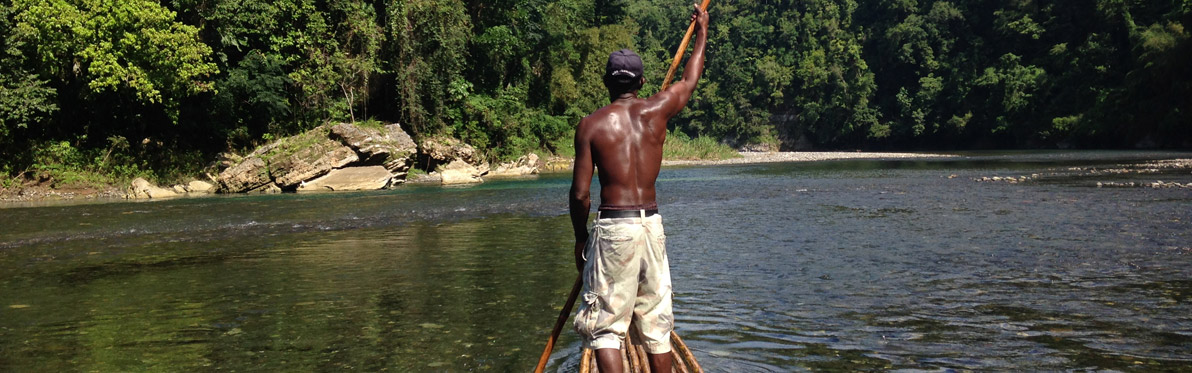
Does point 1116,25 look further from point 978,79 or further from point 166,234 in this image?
point 166,234

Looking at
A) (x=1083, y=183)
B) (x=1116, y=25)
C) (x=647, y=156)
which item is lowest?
(x=1083, y=183)

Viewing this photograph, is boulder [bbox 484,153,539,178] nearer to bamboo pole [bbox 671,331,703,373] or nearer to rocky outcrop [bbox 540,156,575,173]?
rocky outcrop [bbox 540,156,575,173]

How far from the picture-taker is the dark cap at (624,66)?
15.9 feet

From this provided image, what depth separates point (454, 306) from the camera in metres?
8.87

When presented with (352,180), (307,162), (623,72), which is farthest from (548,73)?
(623,72)

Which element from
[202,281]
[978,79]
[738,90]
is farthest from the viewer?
[738,90]

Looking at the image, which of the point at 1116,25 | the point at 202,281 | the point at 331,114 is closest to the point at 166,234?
the point at 202,281

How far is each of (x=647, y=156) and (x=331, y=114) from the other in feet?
111

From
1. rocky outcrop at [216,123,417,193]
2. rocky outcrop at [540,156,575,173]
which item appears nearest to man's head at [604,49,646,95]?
rocky outcrop at [216,123,417,193]

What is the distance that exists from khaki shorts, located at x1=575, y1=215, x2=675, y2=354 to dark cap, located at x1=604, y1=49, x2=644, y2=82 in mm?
788

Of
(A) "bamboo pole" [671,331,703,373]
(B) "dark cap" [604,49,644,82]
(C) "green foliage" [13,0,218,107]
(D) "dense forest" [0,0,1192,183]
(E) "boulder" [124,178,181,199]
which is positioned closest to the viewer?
(B) "dark cap" [604,49,644,82]

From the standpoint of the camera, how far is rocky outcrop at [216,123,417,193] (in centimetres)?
3167

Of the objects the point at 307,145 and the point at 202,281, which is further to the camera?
the point at 307,145

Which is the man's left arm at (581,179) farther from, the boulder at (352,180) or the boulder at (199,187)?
the boulder at (199,187)
